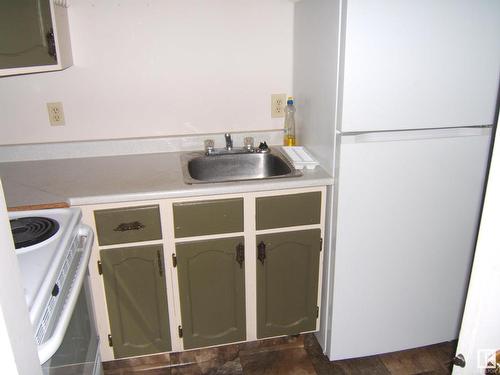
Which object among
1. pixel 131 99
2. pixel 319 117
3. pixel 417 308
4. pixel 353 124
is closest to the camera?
pixel 353 124

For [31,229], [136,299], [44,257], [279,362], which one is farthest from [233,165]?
[44,257]

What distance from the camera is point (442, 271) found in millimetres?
1882

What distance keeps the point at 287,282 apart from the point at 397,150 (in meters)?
0.73

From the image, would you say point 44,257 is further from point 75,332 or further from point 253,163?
point 253,163

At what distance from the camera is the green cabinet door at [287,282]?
71.8 inches

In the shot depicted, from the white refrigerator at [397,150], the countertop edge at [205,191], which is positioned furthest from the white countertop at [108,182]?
the white refrigerator at [397,150]

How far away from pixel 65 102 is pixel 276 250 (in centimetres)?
122

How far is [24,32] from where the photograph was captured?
159cm

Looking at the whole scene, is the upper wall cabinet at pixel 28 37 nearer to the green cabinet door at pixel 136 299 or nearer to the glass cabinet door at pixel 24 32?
the glass cabinet door at pixel 24 32

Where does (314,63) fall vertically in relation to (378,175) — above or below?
above

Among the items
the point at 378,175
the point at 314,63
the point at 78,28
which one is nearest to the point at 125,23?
the point at 78,28

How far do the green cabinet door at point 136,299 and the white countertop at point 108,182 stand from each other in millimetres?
236

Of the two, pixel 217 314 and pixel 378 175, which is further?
pixel 217 314

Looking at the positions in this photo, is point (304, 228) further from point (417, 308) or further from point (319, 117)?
point (417, 308)
